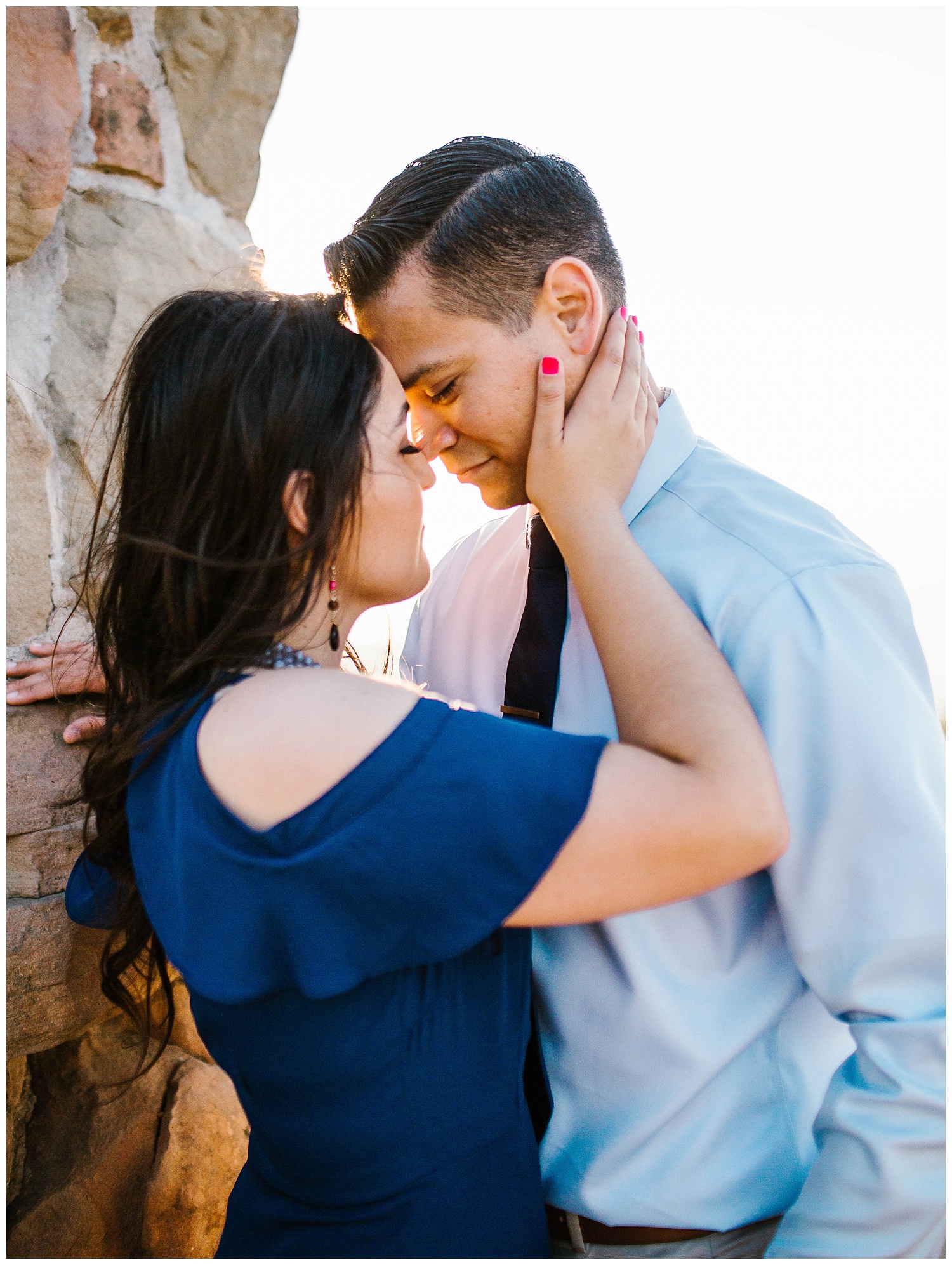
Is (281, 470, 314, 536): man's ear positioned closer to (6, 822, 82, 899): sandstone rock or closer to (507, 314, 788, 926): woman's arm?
(507, 314, 788, 926): woman's arm

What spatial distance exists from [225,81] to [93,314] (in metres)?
0.64

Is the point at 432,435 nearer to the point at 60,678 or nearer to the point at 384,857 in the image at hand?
the point at 60,678

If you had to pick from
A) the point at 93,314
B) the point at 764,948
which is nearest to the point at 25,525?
the point at 93,314

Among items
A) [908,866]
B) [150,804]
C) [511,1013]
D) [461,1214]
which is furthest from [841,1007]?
[150,804]

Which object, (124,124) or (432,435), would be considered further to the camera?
(432,435)

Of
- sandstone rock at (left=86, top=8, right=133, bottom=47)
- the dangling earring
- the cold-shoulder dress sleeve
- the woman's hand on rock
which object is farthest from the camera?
sandstone rock at (left=86, top=8, right=133, bottom=47)

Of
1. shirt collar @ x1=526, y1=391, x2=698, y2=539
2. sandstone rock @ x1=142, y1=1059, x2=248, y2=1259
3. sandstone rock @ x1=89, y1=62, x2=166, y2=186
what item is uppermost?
sandstone rock @ x1=89, y1=62, x2=166, y2=186

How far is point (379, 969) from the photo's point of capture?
102cm

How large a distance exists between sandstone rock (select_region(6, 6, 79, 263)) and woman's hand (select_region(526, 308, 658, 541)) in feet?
3.14

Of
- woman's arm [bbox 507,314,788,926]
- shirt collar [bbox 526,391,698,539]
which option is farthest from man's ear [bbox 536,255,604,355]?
woman's arm [bbox 507,314,788,926]

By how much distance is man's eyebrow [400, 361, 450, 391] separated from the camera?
1.64m

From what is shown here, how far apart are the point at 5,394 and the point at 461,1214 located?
1526mm

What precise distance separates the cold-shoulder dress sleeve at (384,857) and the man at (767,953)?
38 cm

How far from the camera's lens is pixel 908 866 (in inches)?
43.6
